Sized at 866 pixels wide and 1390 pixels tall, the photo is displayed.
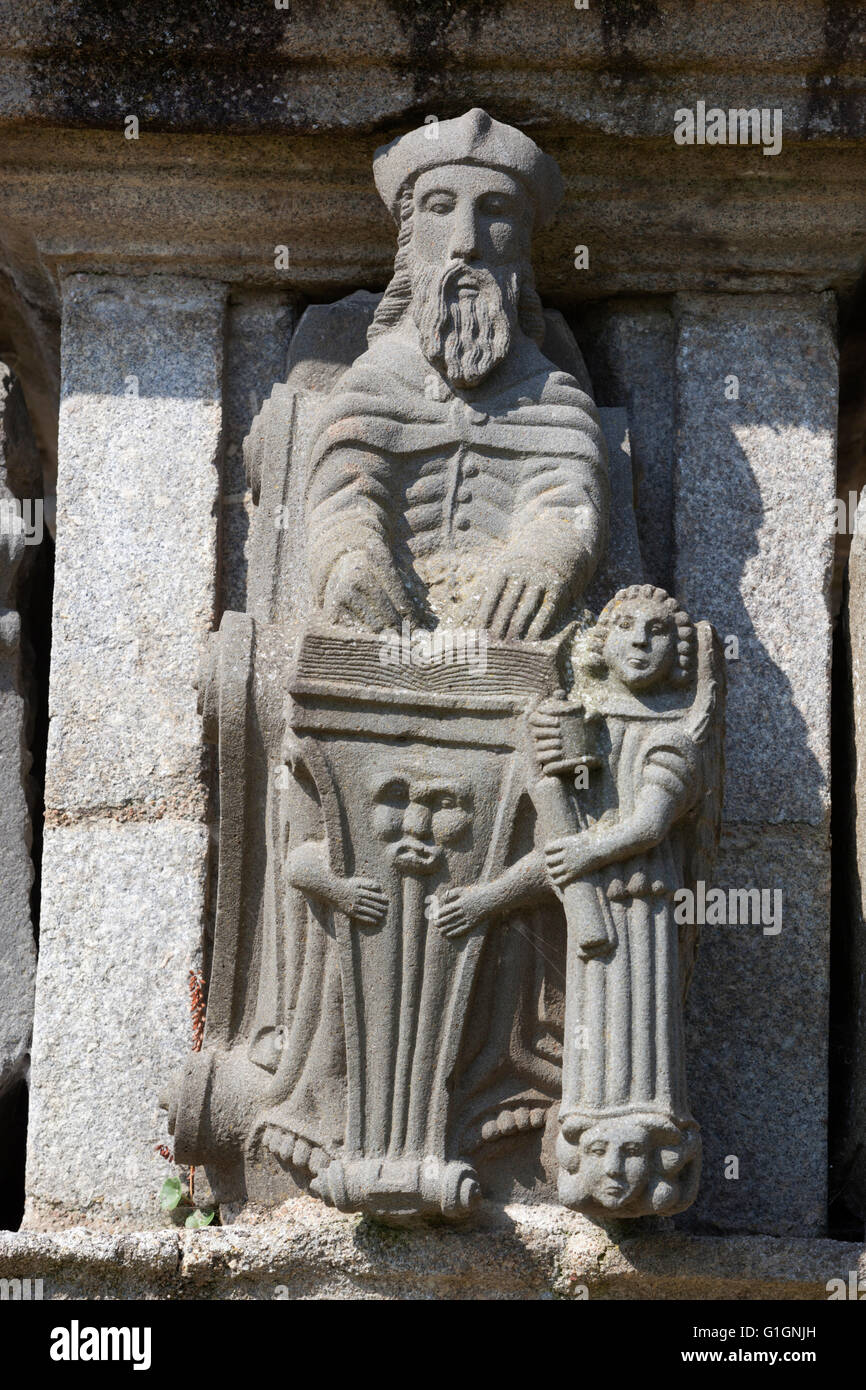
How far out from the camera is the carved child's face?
13.8 feet

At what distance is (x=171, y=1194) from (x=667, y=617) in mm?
1617

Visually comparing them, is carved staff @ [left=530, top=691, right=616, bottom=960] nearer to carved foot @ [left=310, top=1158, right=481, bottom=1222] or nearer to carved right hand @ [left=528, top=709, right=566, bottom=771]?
carved right hand @ [left=528, top=709, right=566, bottom=771]

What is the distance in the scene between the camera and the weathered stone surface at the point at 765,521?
201 inches

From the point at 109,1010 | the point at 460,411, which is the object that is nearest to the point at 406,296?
the point at 460,411

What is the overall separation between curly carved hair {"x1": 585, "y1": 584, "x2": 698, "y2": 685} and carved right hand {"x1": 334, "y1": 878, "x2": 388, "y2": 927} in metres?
0.61

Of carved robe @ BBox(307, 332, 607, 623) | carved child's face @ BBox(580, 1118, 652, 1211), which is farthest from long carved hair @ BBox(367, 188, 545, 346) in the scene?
carved child's face @ BBox(580, 1118, 652, 1211)

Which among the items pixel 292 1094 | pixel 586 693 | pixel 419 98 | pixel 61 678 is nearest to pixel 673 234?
pixel 419 98

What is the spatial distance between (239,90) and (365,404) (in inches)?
32.3

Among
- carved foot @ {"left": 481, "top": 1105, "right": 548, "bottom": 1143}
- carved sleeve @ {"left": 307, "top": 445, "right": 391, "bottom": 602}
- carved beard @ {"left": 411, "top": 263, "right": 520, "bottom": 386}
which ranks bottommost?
carved foot @ {"left": 481, "top": 1105, "right": 548, "bottom": 1143}

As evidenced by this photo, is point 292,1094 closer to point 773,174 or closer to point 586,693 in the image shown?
point 586,693

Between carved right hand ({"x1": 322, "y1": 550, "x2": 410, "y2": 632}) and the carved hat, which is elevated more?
the carved hat

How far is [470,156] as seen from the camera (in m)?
4.88

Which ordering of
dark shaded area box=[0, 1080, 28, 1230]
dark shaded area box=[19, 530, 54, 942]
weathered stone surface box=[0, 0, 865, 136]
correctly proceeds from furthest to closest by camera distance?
dark shaded area box=[19, 530, 54, 942] → dark shaded area box=[0, 1080, 28, 1230] → weathered stone surface box=[0, 0, 865, 136]

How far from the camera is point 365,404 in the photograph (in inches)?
191
